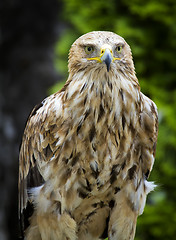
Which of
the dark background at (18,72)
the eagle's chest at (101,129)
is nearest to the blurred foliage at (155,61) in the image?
the eagle's chest at (101,129)

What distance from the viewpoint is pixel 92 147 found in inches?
108

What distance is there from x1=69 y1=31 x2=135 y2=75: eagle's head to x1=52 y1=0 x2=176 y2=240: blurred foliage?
1674 mm

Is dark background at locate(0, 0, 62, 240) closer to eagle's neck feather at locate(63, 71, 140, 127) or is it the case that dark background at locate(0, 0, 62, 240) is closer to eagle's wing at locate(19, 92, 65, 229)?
eagle's wing at locate(19, 92, 65, 229)

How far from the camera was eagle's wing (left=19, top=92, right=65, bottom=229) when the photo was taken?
280 centimetres

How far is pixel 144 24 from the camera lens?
4.61 m

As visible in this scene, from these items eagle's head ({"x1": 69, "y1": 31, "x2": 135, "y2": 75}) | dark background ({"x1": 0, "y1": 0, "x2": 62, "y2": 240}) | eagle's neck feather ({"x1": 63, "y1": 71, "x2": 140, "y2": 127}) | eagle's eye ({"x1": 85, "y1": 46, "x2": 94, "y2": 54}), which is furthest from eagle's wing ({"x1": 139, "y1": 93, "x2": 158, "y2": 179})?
dark background ({"x1": 0, "y1": 0, "x2": 62, "y2": 240})

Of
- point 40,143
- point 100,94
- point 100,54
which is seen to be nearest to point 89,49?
point 100,54

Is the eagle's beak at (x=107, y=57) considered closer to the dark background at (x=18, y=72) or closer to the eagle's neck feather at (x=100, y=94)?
the eagle's neck feather at (x=100, y=94)

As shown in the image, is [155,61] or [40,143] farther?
[155,61]

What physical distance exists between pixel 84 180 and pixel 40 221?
437mm

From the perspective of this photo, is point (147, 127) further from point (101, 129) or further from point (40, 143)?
point (40, 143)

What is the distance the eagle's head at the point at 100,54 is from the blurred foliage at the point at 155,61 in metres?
1.67

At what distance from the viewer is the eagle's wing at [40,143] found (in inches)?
110

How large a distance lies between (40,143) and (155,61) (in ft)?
6.87
